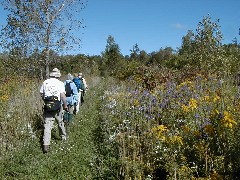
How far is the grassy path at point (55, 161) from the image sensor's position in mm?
6543

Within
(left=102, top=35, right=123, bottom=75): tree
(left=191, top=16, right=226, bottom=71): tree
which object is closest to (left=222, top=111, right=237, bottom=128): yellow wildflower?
(left=191, top=16, right=226, bottom=71): tree

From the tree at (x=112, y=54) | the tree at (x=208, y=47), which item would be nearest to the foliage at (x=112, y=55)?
the tree at (x=112, y=54)

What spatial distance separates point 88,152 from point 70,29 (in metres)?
13.0

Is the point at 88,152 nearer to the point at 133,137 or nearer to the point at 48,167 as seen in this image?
the point at 48,167

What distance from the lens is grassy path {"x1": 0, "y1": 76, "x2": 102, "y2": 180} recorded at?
6543 millimetres

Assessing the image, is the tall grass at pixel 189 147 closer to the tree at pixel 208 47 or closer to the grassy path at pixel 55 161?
the grassy path at pixel 55 161

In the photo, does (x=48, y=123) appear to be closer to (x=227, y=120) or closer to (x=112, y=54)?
(x=227, y=120)

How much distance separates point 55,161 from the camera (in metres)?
7.28

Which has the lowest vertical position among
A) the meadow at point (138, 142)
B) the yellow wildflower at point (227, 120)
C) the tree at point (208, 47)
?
the meadow at point (138, 142)

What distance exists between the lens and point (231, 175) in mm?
4664

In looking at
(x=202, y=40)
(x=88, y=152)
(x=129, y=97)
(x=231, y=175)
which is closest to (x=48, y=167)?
(x=88, y=152)

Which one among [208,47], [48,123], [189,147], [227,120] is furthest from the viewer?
[208,47]

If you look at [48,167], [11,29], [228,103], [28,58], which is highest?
[11,29]

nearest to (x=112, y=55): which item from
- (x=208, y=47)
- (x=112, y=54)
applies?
(x=112, y=54)
